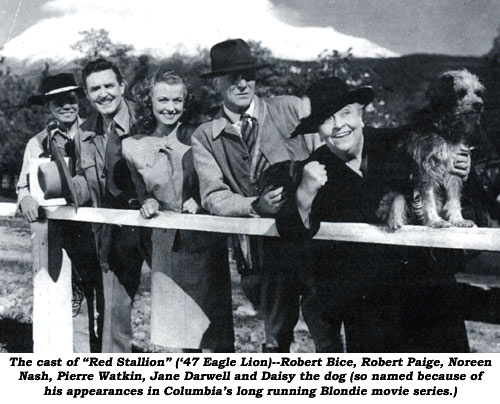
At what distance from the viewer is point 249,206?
8.10 feet

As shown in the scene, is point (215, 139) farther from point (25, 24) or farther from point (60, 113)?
point (25, 24)

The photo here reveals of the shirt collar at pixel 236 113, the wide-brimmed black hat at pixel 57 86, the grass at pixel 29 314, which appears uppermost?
the wide-brimmed black hat at pixel 57 86

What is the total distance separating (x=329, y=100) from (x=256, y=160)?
443 mm

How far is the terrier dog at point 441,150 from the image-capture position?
2.18 metres

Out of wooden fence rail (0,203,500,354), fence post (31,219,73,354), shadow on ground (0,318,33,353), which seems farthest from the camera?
shadow on ground (0,318,33,353)

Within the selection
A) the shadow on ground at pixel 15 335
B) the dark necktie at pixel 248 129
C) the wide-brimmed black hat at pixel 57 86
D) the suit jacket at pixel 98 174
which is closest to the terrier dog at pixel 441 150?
the dark necktie at pixel 248 129

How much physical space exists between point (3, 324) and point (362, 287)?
2141 mm

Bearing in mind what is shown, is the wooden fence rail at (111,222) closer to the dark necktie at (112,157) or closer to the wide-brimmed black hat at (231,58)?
the dark necktie at (112,157)

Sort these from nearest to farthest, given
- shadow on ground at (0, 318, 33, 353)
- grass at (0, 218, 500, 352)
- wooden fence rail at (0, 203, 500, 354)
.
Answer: wooden fence rail at (0, 203, 500, 354)
grass at (0, 218, 500, 352)
shadow on ground at (0, 318, 33, 353)

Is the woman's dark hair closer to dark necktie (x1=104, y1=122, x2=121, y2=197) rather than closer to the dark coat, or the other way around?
dark necktie (x1=104, y1=122, x2=121, y2=197)

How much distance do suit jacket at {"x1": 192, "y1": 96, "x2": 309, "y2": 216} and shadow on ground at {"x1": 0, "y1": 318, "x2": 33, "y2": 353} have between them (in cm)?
154

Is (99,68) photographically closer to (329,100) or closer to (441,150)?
(329,100)

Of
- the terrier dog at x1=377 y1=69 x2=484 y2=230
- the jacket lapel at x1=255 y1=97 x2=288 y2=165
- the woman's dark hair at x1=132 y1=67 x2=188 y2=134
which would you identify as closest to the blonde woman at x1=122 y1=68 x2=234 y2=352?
the woman's dark hair at x1=132 y1=67 x2=188 y2=134

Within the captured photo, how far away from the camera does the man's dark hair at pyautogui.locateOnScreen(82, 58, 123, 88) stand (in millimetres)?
2969
